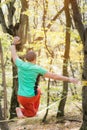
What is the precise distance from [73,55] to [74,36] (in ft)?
5.31

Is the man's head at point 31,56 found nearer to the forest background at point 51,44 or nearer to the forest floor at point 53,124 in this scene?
the forest background at point 51,44

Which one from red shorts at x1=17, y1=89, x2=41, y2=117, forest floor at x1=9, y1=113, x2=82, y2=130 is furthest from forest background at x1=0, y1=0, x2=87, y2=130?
red shorts at x1=17, y1=89, x2=41, y2=117

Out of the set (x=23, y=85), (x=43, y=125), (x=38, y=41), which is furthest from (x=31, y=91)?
(x=43, y=125)

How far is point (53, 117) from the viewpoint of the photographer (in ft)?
42.7

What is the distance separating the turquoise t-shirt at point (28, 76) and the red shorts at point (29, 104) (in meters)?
0.11

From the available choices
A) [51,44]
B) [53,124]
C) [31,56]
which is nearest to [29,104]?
[31,56]

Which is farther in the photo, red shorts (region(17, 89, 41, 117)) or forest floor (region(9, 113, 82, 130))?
forest floor (region(9, 113, 82, 130))

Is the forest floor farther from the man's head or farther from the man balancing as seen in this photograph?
the man's head

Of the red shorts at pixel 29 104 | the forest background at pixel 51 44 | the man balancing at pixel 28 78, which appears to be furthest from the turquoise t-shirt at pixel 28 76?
the forest background at pixel 51 44

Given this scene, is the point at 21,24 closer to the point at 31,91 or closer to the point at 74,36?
the point at 74,36

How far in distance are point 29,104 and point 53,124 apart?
611 centimetres

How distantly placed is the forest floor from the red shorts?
16.0ft

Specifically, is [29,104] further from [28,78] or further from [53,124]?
[53,124]

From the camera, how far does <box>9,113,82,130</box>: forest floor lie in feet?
37.4
